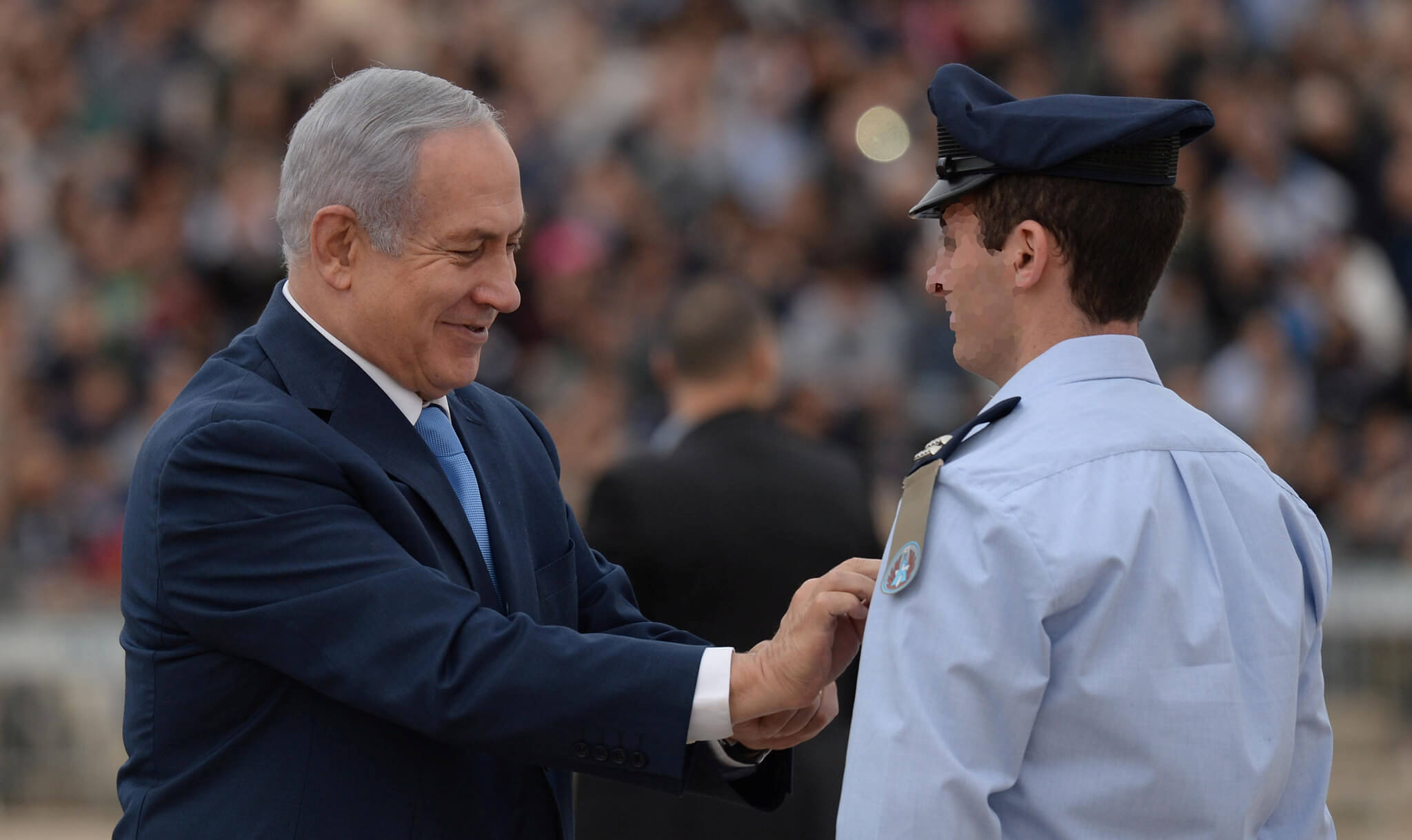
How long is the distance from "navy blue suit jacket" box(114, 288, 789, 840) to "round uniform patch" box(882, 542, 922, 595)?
0.42 metres

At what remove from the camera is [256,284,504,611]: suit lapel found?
2.45 meters

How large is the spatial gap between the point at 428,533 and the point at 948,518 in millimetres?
797

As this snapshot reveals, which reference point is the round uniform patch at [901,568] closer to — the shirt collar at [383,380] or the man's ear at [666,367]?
the shirt collar at [383,380]

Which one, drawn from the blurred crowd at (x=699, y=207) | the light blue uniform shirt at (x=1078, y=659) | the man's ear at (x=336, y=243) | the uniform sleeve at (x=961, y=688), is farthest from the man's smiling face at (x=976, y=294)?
the blurred crowd at (x=699, y=207)

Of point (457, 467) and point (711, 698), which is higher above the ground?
point (457, 467)

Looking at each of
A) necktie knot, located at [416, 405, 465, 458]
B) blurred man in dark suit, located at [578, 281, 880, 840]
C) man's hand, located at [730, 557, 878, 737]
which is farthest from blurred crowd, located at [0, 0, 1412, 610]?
man's hand, located at [730, 557, 878, 737]

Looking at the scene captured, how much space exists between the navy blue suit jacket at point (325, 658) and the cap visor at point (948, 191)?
710 mm

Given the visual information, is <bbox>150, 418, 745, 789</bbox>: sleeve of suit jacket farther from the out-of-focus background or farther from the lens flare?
the lens flare

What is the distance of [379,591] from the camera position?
227cm

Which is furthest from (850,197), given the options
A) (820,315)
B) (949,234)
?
(949,234)

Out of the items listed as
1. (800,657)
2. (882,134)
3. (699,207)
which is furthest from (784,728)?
(882,134)

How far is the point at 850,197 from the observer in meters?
9.11

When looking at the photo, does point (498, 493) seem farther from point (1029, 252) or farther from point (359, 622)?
→ point (1029, 252)

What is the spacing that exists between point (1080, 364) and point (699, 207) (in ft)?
24.0
